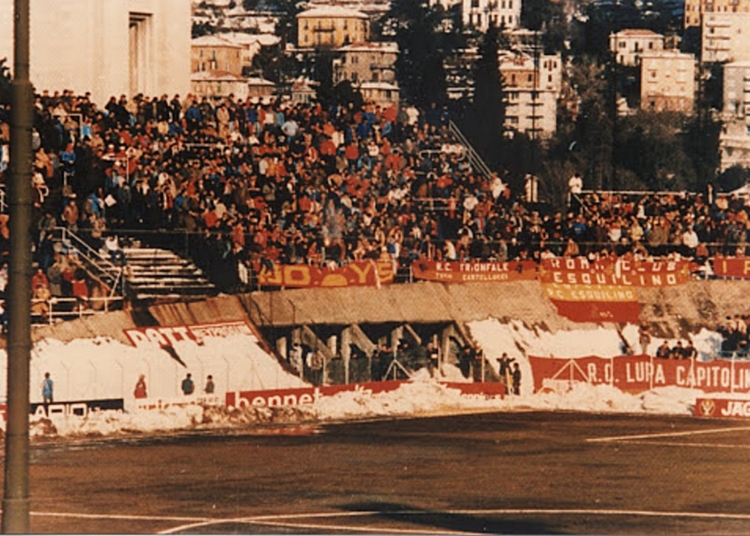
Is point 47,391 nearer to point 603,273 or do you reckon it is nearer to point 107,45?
point 107,45

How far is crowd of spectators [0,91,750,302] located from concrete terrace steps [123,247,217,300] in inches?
14.6

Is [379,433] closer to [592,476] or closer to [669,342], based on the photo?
[592,476]

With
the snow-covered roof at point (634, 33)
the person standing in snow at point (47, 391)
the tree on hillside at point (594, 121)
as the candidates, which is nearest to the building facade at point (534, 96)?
the tree on hillside at point (594, 121)

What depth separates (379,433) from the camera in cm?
3297

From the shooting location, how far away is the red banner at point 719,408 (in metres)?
36.2

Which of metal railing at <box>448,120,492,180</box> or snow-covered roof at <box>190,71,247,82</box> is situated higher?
snow-covered roof at <box>190,71,247,82</box>

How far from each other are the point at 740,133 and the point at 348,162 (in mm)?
10015

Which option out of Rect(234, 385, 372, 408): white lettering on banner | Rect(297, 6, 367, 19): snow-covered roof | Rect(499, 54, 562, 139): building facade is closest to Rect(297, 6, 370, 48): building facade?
Rect(297, 6, 367, 19): snow-covered roof

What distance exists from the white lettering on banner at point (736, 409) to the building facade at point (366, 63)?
36.6 feet

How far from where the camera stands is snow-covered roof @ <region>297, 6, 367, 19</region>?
3734 centimetres

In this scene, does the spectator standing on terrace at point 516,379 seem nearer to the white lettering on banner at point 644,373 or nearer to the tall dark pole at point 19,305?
the white lettering on banner at point 644,373

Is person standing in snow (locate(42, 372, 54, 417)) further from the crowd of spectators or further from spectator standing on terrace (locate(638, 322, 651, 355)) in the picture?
spectator standing on terrace (locate(638, 322, 651, 355))

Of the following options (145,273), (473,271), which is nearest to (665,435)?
(473,271)

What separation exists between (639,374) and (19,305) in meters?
24.4
